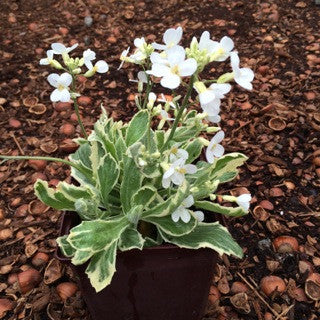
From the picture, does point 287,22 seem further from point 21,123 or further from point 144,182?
point 144,182

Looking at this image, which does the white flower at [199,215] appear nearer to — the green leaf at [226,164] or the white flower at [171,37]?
the green leaf at [226,164]

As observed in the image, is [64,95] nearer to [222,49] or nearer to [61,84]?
[61,84]

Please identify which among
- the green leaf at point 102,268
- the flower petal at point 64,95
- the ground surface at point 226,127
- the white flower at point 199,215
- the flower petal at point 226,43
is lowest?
the ground surface at point 226,127

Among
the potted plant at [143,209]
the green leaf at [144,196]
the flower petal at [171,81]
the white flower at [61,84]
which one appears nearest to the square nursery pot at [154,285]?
the potted plant at [143,209]

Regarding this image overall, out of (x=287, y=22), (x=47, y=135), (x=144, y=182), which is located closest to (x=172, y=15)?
(x=287, y=22)

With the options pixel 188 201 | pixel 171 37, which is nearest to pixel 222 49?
pixel 171 37

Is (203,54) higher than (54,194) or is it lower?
higher
